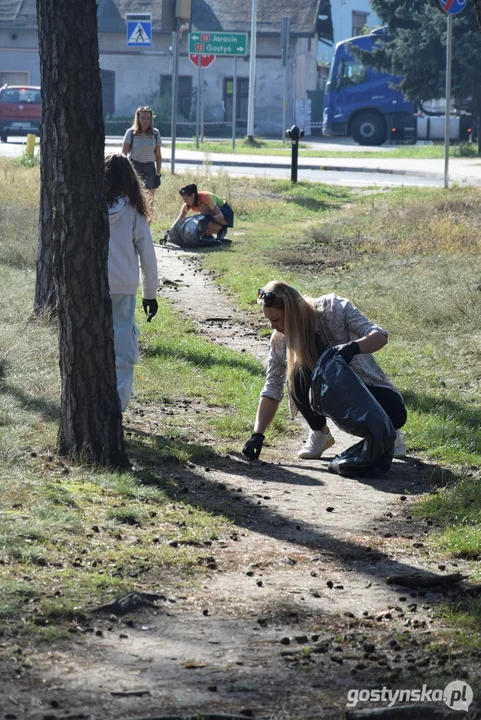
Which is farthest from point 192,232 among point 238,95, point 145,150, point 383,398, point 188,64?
point 188,64

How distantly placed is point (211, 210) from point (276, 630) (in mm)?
11413

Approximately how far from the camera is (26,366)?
790cm

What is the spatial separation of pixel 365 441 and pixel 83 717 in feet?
11.3

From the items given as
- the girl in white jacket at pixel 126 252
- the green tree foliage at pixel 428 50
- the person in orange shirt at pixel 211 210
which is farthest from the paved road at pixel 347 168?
the girl in white jacket at pixel 126 252

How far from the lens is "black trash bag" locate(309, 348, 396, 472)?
20.3ft

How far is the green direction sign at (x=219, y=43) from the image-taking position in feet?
103

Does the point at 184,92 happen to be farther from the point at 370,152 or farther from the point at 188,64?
the point at 370,152

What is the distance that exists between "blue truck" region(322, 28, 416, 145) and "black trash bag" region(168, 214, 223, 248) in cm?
2405

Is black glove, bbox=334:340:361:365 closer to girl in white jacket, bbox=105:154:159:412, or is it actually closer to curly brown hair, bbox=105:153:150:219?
girl in white jacket, bbox=105:154:159:412

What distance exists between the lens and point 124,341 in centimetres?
716

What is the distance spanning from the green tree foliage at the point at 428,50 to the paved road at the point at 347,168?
3.02m

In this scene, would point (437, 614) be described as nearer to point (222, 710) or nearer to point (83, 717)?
point (222, 710)

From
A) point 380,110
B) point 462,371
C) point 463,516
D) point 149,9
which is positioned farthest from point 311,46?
point 463,516

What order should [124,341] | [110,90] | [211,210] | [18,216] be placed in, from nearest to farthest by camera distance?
[124,341] < [18,216] < [211,210] < [110,90]
